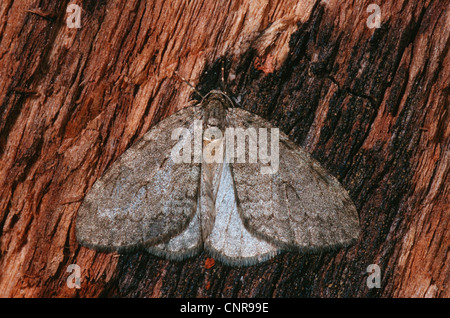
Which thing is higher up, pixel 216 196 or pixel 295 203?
pixel 295 203

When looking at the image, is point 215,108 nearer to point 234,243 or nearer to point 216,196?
point 216,196

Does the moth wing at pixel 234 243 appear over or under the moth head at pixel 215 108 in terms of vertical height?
under

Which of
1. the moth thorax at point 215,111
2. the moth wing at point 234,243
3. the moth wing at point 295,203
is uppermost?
the moth thorax at point 215,111

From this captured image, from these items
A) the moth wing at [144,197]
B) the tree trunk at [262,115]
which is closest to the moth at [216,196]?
the moth wing at [144,197]

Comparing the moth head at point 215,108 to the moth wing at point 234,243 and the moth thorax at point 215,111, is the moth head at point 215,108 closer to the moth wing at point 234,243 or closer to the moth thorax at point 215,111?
the moth thorax at point 215,111

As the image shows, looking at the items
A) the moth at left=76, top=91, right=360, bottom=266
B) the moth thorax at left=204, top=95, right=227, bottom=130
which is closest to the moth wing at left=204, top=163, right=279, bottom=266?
the moth at left=76, top=91, right=360, bottom=266

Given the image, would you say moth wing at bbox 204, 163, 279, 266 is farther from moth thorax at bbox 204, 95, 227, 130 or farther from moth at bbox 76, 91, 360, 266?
moth thorax at bbox 204, 95, 227, 130

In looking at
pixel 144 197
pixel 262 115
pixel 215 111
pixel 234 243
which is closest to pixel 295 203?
pixel 234 243
